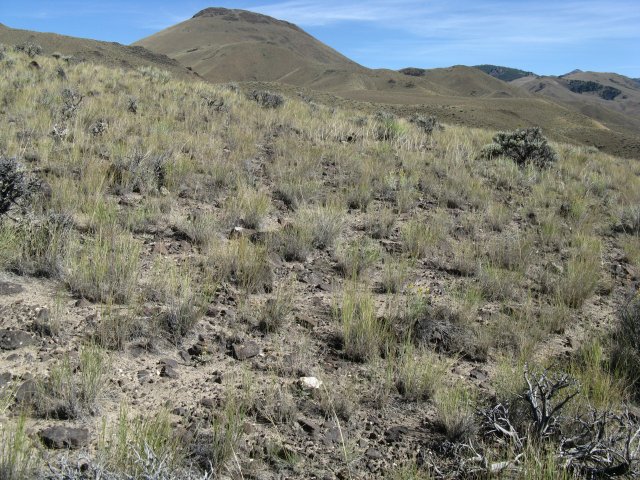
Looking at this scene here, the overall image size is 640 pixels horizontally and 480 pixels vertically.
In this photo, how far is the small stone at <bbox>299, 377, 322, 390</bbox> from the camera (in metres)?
3.26

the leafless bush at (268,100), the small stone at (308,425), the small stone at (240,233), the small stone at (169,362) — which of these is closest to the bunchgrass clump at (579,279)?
the small stone at (308,425)

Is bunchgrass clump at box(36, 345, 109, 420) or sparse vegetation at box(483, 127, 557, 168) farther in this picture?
sparse vegetation at box(483, 127, 557, 168)

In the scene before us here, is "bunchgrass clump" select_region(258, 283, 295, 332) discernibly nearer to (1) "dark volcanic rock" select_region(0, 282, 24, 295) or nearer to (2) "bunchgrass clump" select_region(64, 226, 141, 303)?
(2) "bunchgrass clump" select_region(64, 226, 141, 303)

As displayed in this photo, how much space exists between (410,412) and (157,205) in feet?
12.7

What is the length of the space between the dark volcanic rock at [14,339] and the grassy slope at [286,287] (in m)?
0.11

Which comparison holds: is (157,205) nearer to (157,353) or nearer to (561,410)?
(157,353)

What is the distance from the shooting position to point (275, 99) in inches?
619

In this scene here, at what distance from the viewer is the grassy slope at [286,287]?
2.90 metres

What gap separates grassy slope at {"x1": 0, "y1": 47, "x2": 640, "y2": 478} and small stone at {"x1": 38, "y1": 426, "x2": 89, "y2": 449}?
108 millimetres

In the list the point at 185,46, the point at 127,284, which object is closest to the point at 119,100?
the point at 127,284

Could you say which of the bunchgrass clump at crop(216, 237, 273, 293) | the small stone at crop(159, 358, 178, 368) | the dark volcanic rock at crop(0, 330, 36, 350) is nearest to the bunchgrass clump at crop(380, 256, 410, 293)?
the bunchgrass clump at crop(216, 237, 273, 293)

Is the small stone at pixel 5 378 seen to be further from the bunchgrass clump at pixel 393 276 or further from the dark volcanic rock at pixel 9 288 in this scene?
the bunchgrass clump at pixel 393 276

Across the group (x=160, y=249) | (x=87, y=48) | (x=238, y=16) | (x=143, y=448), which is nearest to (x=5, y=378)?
(x=143, y=448)

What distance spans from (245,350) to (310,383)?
0.57 metres
